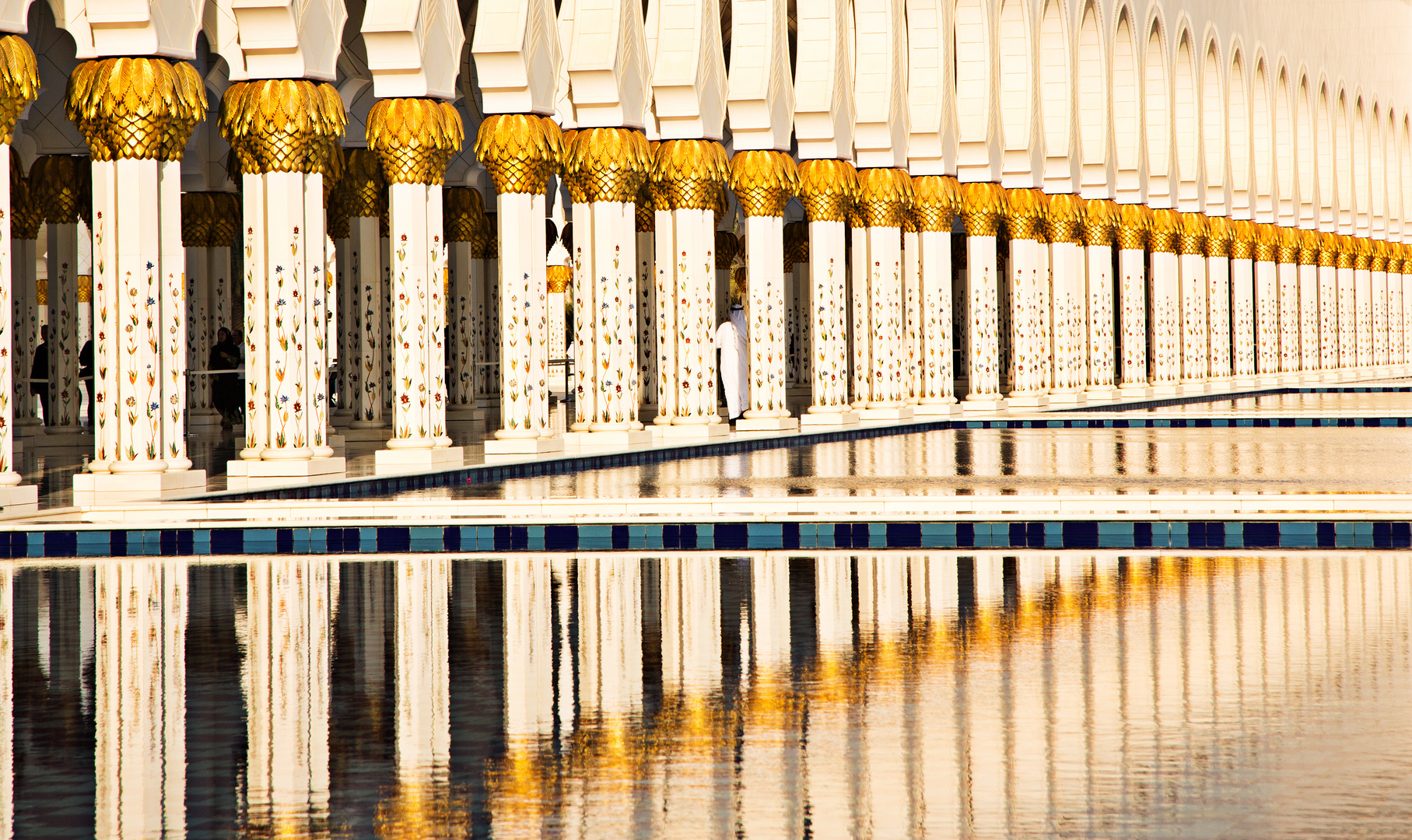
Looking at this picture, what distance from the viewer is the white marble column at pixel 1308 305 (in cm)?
2538

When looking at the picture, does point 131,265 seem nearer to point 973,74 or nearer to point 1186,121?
point 973,74

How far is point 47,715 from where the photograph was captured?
3.02m

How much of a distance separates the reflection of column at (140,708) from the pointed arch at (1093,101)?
13.7m

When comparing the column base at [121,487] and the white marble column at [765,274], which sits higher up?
the white marble column at [765,274]

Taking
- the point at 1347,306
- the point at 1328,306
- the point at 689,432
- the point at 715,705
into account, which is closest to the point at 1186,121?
the point at 1328,306

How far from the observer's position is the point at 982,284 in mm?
14742

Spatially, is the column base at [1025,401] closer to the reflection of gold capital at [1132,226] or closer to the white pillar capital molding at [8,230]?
the reflection of gold capital at [1132,226]

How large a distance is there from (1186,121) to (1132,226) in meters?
3.03

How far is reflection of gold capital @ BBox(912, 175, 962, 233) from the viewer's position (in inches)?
539

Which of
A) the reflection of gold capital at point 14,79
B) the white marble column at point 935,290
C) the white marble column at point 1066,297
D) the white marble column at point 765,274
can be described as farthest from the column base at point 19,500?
the white marble column at point 1066,297

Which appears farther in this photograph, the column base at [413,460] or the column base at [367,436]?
the column base at [367,436]

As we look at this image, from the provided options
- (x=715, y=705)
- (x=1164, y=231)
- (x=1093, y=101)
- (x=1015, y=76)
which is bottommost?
(x=715, y=705)

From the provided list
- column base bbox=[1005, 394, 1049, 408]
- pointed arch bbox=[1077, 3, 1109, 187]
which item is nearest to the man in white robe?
column base bbox=[1005, 394, 1049, 408]

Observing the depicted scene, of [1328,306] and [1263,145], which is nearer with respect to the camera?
[1263,145]
